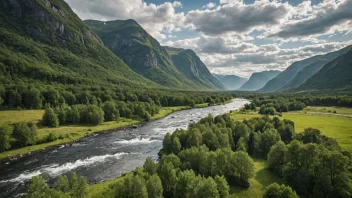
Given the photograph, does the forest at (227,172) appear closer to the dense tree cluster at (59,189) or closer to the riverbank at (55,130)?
the dense tree cluster at (59,189)

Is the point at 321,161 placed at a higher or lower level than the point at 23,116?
lower

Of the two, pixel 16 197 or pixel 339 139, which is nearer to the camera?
pixel 16 197

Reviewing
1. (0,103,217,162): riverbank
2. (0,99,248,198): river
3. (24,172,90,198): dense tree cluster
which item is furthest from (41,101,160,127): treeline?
(24,172,90,198): dense tree cluster

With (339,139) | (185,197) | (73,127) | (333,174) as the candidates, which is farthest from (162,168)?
(73,127)

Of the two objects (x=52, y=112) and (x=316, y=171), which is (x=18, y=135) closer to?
(x=52, y=112)

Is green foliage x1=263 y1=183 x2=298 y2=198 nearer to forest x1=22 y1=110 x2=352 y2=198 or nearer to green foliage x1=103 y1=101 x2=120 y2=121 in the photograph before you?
forest x1=22 y1=110 x2=352 y2=198

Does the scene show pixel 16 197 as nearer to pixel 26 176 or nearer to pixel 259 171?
pixel 26 176

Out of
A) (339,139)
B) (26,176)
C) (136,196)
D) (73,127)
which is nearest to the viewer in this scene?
(136,196)
